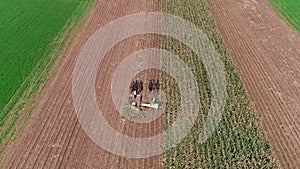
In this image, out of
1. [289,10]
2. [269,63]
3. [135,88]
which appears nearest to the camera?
[135,88]

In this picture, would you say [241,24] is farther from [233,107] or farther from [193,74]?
[233,107]

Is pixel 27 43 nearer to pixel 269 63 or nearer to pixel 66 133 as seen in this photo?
pixel 66 133

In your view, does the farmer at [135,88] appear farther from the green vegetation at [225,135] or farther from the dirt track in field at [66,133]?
the green vegetation at [225,135]

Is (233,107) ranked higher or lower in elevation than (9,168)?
higher

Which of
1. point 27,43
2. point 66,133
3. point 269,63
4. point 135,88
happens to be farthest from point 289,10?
point 66,133

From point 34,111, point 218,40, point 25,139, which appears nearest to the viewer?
point 25,139

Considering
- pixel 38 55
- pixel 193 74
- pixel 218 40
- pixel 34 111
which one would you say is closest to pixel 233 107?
pixel 193 74

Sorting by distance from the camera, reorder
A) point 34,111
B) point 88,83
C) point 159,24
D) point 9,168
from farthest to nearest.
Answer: point 159,24
point 88,83
point 34,111
point 9,168
